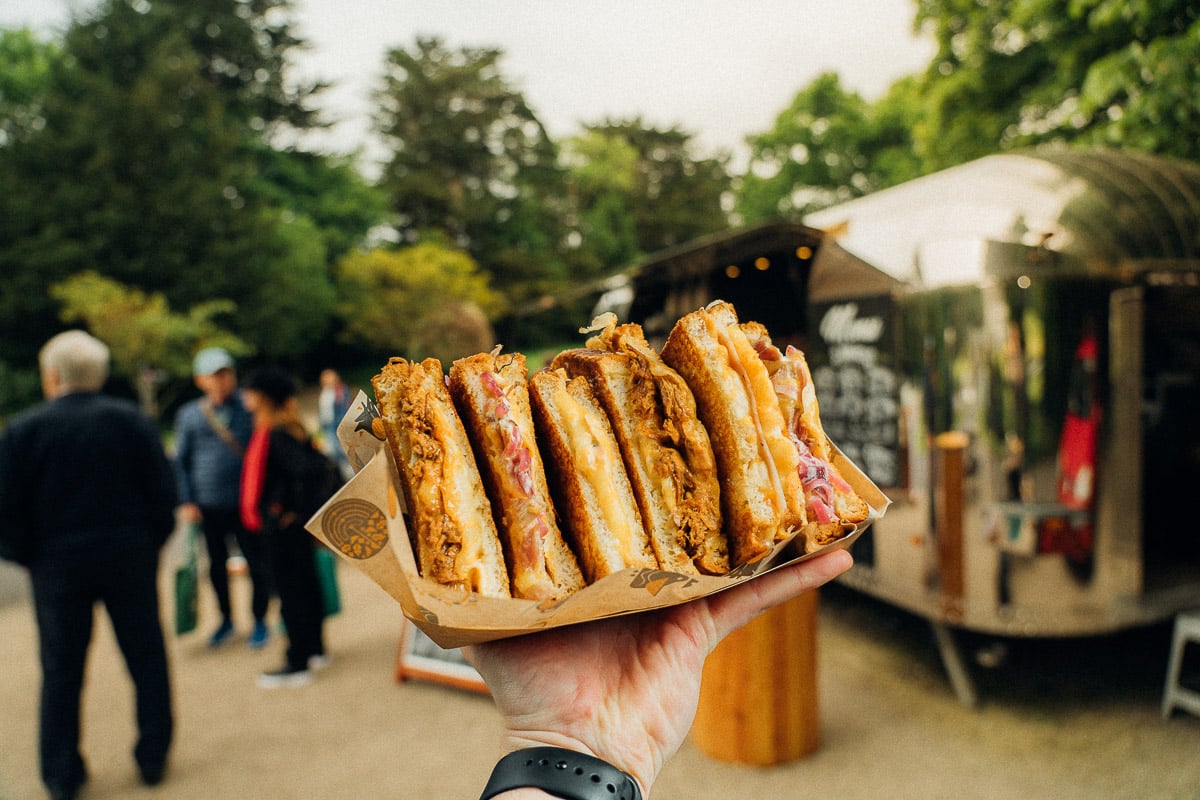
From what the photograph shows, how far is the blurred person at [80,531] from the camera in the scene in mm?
4379

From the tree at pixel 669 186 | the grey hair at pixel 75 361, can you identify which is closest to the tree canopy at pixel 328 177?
the tree at pixel 669 186

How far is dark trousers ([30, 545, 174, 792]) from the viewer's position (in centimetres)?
441

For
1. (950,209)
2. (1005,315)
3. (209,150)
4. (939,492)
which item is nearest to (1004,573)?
(939,492)

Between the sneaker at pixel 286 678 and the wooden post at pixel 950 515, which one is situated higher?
the wooden post at pixel 950 515

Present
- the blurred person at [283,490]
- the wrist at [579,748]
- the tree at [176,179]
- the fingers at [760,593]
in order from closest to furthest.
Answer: the wrist at [579,748] → the fingers at [760,593] → the blurred person at [283,490] → the tree at [176,179]

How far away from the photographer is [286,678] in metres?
6.32

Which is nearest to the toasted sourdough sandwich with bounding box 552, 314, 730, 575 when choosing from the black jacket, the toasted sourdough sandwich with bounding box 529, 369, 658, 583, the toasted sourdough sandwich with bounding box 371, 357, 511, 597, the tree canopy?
the toasted sourdough sandwich with bounding box 529, 369, 658, 583

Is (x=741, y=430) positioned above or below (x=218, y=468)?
above

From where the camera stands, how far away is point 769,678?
4.88 m

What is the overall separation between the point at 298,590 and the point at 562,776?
196 inches

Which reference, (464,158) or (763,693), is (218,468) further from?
(464,158)

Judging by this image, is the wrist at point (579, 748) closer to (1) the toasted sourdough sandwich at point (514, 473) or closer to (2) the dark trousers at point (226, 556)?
(1) the toasted sourdough sandwich at point (514, 473)

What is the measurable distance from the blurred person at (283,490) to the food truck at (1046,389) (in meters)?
4.28

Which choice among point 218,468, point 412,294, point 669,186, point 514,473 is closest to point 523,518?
point 514,473
